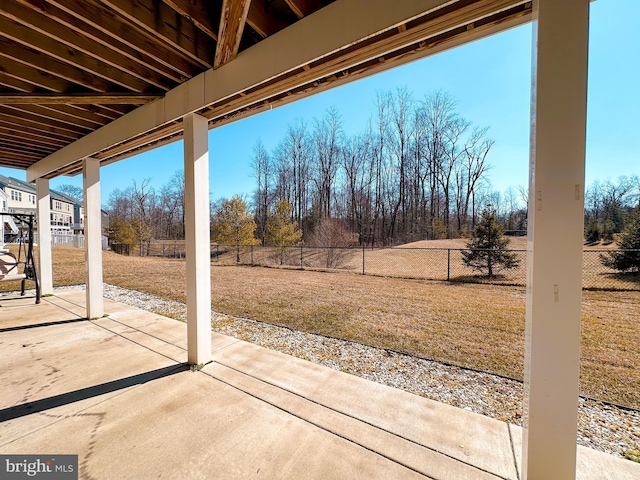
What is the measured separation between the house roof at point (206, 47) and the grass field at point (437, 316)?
9.87ft

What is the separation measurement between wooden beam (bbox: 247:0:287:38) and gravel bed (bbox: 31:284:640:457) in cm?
299

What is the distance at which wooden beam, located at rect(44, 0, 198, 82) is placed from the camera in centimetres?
166

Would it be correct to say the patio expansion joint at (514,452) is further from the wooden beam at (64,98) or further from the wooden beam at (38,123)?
the wooden beam at (38,123)

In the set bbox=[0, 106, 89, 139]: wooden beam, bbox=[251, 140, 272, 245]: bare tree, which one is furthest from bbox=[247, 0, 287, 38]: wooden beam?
bbox=[251, 140, 272, 245]: bare tree

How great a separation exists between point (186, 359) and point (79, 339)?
5.25 feet

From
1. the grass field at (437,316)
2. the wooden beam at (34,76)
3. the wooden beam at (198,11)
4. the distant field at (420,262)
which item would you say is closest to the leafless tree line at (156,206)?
the distant field at (420,262)

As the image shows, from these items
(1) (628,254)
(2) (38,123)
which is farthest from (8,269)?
(1) (628,254)

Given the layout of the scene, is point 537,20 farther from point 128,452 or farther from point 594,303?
point 594,303

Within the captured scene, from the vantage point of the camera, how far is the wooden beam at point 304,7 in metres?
1.62

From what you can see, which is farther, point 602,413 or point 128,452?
point 602,413

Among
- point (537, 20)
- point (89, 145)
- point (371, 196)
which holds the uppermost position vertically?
point (371, 196)

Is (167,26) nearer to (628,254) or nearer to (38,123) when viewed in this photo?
(38,123)

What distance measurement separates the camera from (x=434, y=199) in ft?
60.7

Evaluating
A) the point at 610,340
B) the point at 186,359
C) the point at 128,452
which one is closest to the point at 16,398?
the point at 186,359
